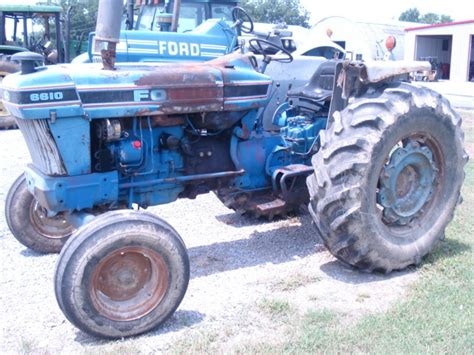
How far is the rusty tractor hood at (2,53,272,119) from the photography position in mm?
3928

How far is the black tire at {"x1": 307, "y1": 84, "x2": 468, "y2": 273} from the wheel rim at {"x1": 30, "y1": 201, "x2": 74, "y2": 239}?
2.17 m

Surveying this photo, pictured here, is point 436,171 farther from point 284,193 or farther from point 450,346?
point 450,346

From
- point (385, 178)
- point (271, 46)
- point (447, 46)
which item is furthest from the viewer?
point (447, 46)

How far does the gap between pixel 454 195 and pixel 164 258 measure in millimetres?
2568

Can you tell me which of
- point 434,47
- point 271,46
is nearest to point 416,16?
point 434,47

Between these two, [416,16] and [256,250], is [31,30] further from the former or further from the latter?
[416,16]

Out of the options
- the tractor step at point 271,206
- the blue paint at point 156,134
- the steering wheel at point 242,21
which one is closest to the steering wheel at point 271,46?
the blue paint at point 156,134

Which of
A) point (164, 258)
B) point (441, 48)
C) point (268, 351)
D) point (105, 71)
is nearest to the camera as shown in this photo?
point (268, 351)

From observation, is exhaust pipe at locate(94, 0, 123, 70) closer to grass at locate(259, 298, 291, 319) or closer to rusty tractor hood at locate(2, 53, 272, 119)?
rusty tractor hood at locate(2, 53, 272, 119)

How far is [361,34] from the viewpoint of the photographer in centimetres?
3303

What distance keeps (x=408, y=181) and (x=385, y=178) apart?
0.33 meters

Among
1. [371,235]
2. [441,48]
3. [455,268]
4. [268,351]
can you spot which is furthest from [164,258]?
[441,48]

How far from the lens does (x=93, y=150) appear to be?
14.2 ft

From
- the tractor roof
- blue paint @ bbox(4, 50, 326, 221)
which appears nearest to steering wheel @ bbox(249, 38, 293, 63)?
blue paint @ bbox(4, 50, 326, 221)
